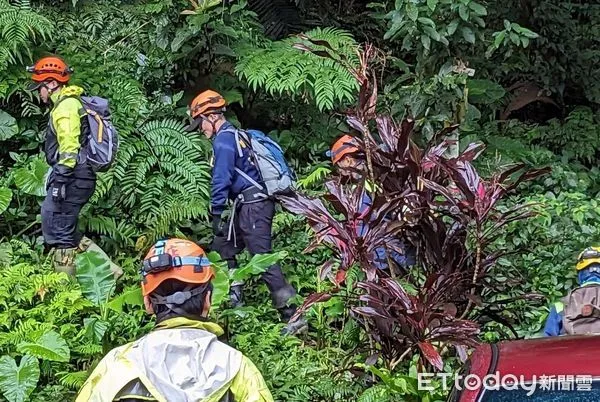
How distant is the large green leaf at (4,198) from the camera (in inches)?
283

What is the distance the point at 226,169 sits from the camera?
20.6ft

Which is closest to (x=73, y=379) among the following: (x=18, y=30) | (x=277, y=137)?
(x=18, y=30)

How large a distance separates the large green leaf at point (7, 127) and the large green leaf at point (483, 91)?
4.19m

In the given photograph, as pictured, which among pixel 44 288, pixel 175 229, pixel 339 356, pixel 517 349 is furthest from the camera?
pixel 175 229

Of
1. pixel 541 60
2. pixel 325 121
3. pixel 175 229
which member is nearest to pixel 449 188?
pixel 175 229

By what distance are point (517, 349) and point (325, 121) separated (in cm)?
632

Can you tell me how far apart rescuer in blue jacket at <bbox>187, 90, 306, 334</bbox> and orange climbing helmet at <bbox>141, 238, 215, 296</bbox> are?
333 centimetres

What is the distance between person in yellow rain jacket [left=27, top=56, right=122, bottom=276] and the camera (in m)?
6.36

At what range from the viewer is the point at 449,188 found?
493 cm

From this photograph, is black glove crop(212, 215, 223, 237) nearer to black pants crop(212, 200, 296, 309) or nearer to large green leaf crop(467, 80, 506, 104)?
black pants crop(212, 200, 296, 309)

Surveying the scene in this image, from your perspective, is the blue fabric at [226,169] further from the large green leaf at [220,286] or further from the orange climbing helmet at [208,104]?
the large green leaf at [220,286]

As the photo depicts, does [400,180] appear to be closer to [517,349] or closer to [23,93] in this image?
[517,349]

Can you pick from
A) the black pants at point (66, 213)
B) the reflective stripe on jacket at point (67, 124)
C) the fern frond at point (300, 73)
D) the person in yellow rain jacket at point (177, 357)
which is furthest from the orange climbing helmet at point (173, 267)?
the fern frond at point (300, 73)

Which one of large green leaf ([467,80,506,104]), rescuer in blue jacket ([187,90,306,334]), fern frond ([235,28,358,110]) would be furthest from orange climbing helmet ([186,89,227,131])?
large green leaf ([467,80,506,104])
